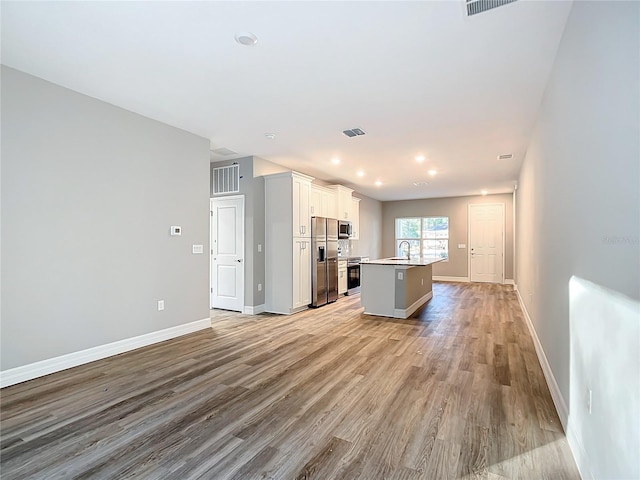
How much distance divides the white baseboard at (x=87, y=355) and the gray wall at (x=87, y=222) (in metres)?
0.06

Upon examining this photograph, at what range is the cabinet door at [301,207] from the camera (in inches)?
229

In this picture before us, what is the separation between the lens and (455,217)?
34.1ft

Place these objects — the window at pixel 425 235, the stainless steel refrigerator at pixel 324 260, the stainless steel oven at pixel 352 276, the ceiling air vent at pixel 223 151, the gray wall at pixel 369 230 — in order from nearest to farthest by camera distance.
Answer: the ceiling air vent at pixel 223 151, the stainless steel refrigerator at pixel 324 260, the stainless steel oven at pixel 352 276, the gray wall at pixel 369 230, the window at pixel 425 235

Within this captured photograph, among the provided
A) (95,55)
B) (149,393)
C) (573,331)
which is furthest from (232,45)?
(573,331)

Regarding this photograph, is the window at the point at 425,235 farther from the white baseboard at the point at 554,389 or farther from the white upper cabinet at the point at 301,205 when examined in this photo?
the white baseboard at the point at 554,389

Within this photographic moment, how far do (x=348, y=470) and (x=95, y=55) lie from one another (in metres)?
3.61

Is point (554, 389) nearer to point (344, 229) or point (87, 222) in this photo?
point (87, 222)

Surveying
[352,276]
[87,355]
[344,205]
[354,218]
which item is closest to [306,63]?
[87,355]

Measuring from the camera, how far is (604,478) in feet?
4.61

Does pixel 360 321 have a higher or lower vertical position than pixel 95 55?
lower

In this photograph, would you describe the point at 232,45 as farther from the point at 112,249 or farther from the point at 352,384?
the point at 352,384

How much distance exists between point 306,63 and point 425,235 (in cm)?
909

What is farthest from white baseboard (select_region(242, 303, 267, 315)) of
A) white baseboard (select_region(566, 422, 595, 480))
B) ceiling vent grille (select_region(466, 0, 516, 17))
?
ceiling vent grille (select_region(466, 0, 516, 17))

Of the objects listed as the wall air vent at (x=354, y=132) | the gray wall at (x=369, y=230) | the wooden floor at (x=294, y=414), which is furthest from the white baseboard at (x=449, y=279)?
the wall air vent at (x=354, y=132)
